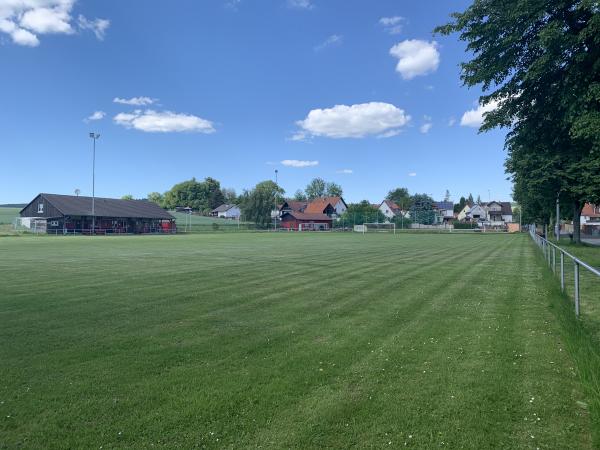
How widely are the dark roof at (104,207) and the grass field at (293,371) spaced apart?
6892cm

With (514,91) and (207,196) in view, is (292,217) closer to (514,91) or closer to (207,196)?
(207,196)

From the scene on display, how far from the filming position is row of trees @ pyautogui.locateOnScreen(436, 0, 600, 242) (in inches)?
471

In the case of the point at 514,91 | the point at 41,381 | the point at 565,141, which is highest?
the point at 514,91

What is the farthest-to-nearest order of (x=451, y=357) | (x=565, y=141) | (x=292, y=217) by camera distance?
1. (x=292, y=217)
2. (x=565, y=141)
3. (x=451, y=357)

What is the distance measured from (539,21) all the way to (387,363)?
1250 centimetres

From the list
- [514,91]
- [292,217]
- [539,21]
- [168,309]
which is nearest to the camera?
[168,309]

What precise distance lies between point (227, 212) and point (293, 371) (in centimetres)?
14960

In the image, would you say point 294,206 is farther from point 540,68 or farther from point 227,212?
point 540,68

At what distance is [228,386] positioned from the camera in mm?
4895

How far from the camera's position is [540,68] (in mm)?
12539

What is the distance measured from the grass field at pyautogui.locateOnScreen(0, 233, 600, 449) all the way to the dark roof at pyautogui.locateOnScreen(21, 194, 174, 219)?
68.9 m

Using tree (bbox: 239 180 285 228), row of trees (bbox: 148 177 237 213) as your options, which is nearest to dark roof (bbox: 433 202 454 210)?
tree (bbox: 239 180 285 228)

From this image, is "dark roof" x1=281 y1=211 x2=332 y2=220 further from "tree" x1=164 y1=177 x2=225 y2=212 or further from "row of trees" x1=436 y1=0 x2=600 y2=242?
"row of trees" x1=436 y1=0 x2=600 y2=242

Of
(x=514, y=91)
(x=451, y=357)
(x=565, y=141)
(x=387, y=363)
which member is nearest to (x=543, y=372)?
(x=451, y=357)
